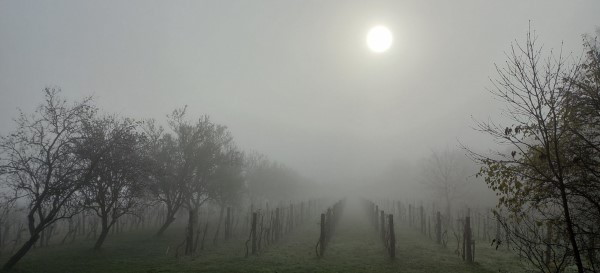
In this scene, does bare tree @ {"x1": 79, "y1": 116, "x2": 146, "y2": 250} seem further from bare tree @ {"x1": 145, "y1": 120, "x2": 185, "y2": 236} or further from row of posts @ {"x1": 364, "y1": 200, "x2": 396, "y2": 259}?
row of posts @ {"x1": 364, "y1": 200, "x2": 396, "y2": 259}

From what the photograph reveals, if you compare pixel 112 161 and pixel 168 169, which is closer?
pixel 112 161

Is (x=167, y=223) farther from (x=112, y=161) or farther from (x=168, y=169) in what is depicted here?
(x=112, y=161)

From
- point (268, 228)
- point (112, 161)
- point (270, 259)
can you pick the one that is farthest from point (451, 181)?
point (112, 161)

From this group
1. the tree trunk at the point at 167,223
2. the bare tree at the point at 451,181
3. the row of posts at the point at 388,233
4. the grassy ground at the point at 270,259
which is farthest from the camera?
the bare tree at the point at 451,181

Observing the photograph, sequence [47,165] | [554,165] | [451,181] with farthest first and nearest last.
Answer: [451,181], [47,165], [554,165]

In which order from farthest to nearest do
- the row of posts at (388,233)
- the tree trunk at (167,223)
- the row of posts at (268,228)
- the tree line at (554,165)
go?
the tree trunk at (167,223) → the row of posts at (268,228) → the row of posts at (388,233) → the tree line at (554,165)

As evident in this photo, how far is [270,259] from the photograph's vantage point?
63.4 feet

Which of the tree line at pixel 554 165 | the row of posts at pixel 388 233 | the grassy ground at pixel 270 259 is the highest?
the tree line at pixel 554 165

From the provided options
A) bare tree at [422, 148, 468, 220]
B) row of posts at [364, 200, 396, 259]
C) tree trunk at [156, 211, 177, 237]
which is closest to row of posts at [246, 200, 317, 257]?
tree trunk at [156, 211, 177, 237]

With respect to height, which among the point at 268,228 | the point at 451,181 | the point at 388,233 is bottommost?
the point at 268,228

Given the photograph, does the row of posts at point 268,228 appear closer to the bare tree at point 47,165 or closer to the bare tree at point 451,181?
the bare tree at point 47,165

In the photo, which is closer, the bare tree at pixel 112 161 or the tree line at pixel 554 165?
the tree line at pixel 554 165

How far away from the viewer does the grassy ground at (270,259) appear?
1705 cm

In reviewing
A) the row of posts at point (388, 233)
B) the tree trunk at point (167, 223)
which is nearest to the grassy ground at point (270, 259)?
the row of posts at point (388, 233)
